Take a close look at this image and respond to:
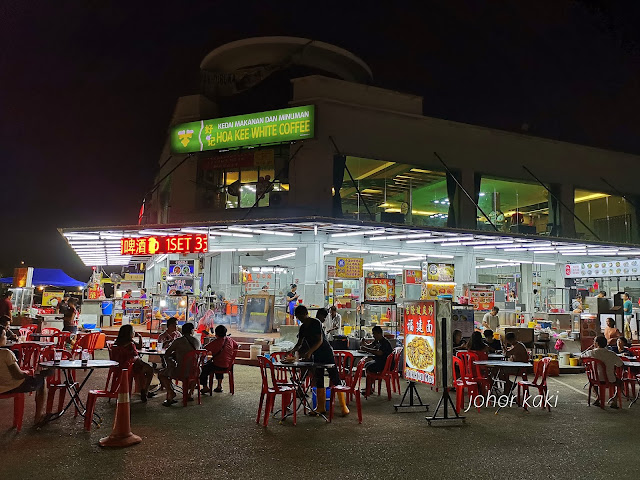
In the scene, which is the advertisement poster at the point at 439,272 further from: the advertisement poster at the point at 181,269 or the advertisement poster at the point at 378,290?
the advertisement poster at the point at 181,269

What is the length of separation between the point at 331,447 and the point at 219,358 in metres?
4.47

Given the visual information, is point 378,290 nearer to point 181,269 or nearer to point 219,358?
point 219,358

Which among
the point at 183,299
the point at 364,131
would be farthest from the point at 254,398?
the point at 364,131

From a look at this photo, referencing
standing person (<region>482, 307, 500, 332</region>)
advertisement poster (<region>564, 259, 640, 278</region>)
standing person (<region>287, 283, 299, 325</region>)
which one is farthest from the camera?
advertisement poster (<region>564, 259, 640, 278</region>)

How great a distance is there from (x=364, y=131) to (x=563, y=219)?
33.4ft

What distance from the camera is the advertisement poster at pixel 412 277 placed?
17584 millimetres

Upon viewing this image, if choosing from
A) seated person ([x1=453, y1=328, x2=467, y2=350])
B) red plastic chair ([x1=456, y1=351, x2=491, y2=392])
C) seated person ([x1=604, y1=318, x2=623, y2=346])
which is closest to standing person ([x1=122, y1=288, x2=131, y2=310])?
seated person ([x1=453, y1=328, x2=467, y2=350])

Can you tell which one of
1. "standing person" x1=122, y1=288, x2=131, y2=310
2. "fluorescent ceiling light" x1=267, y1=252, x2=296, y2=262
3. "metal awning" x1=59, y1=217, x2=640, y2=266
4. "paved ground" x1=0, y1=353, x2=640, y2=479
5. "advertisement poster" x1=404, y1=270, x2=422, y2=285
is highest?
"metal awning" x1=59, y1=217, x2=640, y2=266

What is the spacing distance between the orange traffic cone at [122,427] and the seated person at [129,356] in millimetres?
1878

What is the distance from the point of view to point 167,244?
17469 mm

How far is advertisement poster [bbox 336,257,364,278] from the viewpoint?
1786 centimetres

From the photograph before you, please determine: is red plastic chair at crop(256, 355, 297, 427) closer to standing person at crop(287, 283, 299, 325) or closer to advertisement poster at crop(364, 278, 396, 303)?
advertisement poster at crop(364, 278, 396, 303)

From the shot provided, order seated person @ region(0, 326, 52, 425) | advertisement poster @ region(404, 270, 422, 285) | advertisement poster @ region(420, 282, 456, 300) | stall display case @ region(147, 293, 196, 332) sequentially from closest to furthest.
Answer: seated person @ region(0, 326, 52, 425) → advertisement poster @ region(420, 282, 456, 300) → advertisement poster @ region(404, 270, 422, 285) → stall display case @ region(147, 293, 196, 332)

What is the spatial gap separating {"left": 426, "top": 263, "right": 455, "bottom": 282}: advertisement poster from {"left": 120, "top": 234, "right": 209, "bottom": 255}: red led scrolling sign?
22.5ft
